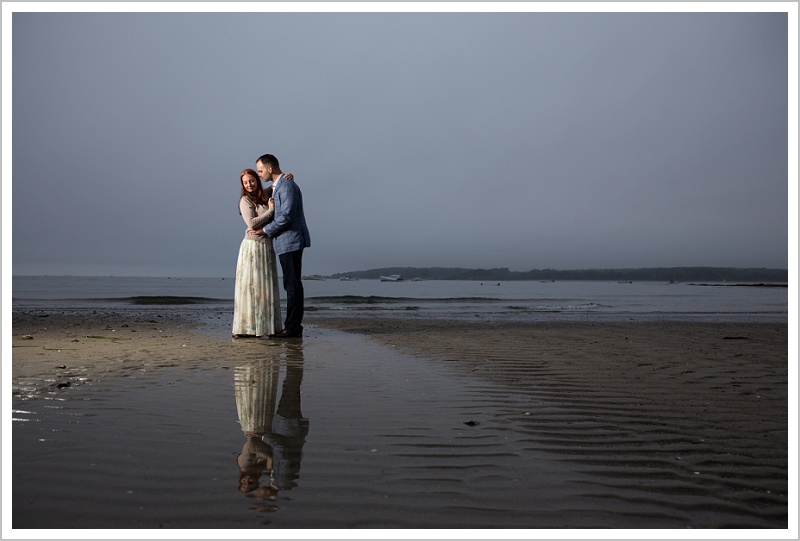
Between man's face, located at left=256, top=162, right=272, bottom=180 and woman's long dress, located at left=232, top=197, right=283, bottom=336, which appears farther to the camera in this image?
man's face, located at left=256, top=162, right=272, bottom=180

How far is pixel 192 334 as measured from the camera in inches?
341

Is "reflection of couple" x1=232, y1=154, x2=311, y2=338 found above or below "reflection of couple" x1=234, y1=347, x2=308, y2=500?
above

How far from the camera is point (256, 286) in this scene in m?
7.95

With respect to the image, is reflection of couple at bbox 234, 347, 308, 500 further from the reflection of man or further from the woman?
the woman

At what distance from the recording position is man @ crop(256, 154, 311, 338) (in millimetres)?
7887

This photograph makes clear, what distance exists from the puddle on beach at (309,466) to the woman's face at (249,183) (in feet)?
14.9

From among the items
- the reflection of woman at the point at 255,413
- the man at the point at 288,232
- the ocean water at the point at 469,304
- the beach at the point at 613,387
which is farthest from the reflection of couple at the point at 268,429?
the ocean water at the point at 469,304

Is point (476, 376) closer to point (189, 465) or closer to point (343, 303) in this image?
point (189, 465)

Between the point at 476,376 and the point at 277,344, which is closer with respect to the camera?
the point at 476,376

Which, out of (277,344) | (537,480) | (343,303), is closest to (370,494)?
(537,480)

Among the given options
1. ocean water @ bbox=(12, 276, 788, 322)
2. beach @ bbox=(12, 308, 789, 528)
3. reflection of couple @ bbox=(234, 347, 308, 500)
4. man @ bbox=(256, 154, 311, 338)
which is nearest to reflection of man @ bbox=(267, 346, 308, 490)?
reflection of couple @ bbox=(234, 347, 308, 500)

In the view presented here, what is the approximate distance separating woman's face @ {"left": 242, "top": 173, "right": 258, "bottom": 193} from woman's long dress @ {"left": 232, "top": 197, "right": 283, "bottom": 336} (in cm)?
19

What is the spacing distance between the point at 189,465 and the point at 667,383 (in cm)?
396

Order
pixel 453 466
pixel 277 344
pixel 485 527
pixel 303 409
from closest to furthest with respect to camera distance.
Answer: pixel 485 527 < pixel 453 466 < pixel 303 409 < pixel 277 344
